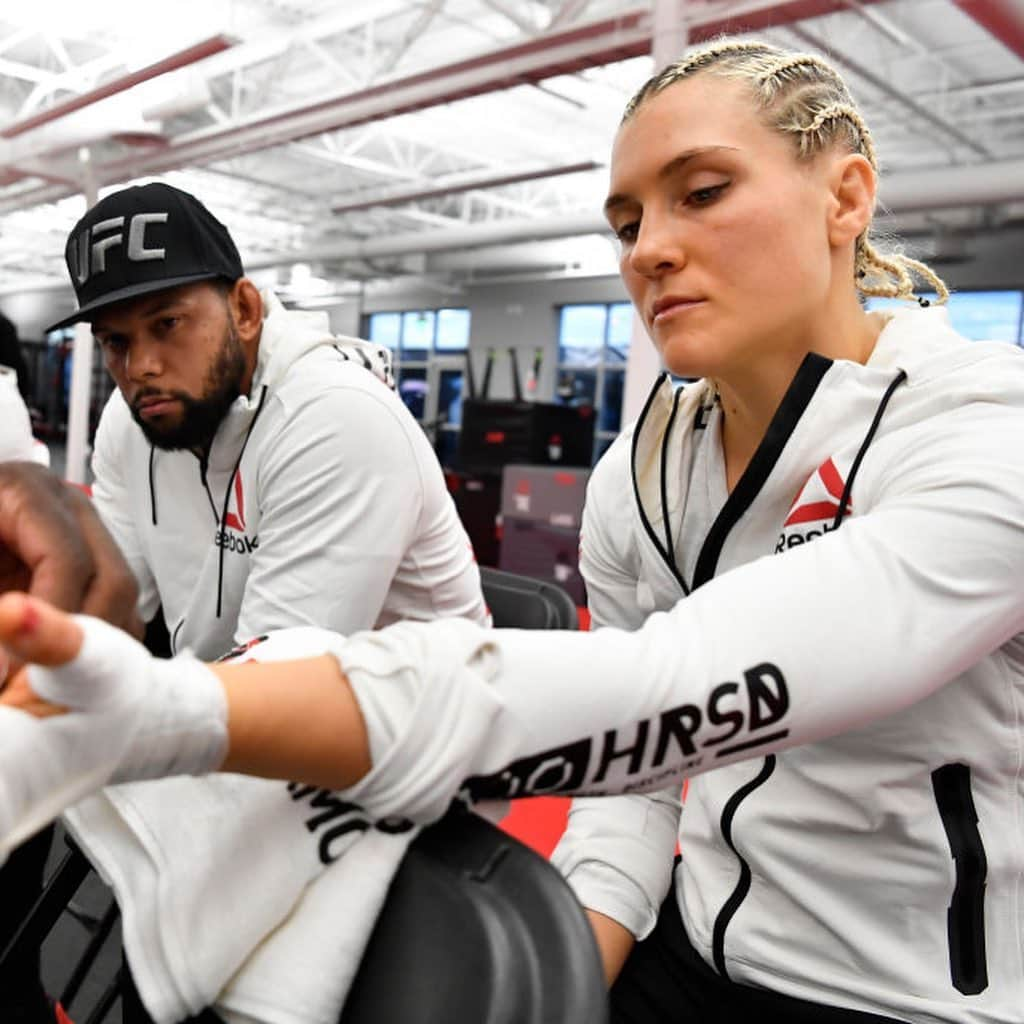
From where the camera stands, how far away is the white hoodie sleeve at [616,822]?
3.06 ft

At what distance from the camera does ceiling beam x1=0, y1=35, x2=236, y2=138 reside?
14.1 ft

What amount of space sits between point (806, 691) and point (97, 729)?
0.39 metres

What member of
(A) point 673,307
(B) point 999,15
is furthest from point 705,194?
(B) point 999,15

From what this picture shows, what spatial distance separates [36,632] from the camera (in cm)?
38

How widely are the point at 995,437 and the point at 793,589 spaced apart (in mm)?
220

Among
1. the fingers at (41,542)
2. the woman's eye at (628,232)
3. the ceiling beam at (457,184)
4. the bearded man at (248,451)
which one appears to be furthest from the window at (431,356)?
the fingers at (41,542)

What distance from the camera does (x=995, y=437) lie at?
673 mm

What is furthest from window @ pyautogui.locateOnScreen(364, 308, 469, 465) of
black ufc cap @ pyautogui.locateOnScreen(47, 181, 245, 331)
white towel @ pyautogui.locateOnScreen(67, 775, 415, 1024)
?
white towel @ pyautogui.locateOnScreen(67, 775, 415, 1024)

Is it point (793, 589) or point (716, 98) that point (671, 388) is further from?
point (793, 589)

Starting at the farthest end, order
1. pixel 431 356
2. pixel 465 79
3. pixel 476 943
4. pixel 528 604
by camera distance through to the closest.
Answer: pixel 431 356, pixel 465 79, pixel 528 604, pixel 476 943

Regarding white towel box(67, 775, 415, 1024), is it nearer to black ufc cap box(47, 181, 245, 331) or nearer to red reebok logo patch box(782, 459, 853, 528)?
red reebok logo patch box(782, 459, 853, 528)

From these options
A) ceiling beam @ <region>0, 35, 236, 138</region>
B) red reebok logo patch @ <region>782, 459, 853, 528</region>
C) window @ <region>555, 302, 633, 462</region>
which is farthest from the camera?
window @ <region>555, 302, 633, 462</region>

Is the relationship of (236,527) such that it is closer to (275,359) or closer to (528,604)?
(275,359)

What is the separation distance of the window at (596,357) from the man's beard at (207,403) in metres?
10.1
